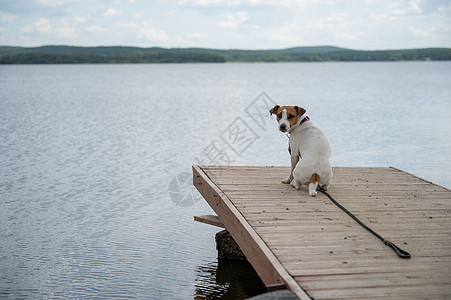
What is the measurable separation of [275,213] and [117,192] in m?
5.33

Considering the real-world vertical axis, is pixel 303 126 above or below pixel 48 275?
above

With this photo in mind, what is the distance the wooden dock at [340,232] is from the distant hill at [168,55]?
12420 cm

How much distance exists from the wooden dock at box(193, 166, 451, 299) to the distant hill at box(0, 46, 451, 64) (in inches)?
4890

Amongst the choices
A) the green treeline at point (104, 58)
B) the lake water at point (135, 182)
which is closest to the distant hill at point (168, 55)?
the green treeline at point (104, 58)

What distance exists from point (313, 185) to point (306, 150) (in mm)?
449

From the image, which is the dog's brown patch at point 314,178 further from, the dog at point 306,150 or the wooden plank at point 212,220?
the wooden plank at point 212,220

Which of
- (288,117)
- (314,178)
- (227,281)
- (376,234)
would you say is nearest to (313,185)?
(314,178)

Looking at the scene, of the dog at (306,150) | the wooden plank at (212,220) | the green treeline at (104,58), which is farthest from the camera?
the green treeline at (104,58)

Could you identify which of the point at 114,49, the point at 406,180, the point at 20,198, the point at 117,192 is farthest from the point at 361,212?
the point at 114,49

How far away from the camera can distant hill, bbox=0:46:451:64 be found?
437 ft

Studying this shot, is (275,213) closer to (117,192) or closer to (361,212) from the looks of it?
(361,212)

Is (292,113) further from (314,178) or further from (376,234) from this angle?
(376,234)

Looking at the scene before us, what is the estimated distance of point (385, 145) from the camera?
1627 centimetres

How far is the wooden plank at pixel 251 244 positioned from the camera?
3958 millimetres
